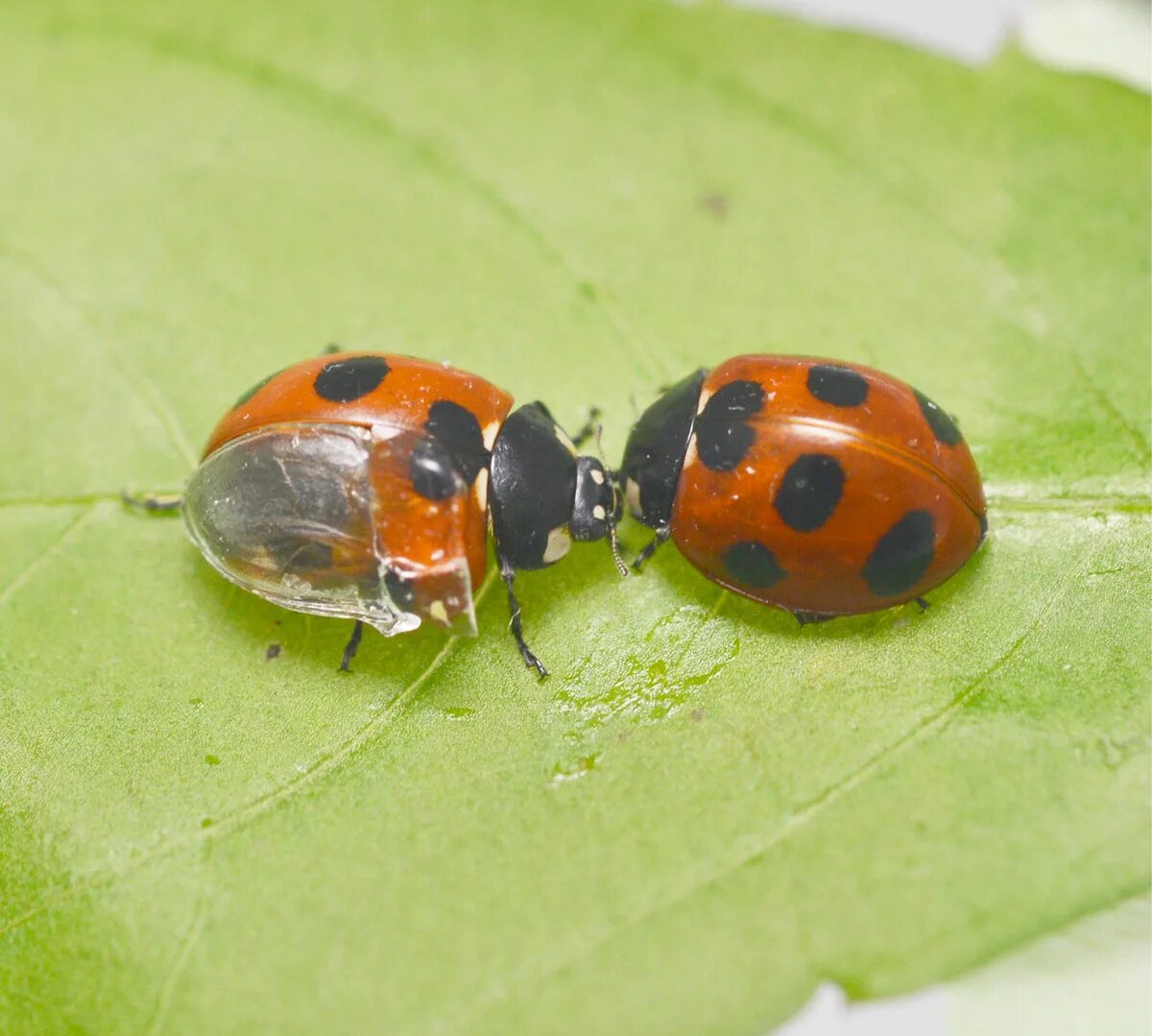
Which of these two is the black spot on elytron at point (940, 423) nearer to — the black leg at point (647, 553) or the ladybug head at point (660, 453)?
the ladybug head at point (660, 453)

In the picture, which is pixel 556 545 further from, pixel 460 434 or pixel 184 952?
pixel 184 952

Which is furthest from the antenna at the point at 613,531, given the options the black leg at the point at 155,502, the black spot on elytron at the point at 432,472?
the black leg at the point at 155,502

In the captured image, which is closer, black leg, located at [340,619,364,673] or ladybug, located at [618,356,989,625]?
ladybug, located at [618,356,989,625]

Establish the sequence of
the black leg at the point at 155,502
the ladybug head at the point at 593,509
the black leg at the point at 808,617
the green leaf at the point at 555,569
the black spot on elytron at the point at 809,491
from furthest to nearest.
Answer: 1. the black leg at the point at 155,502
2. the ladybug head at the point at 593,509
3. the black leg at the point at 808,617
4. the black spot on elytron at the point at 809,491
5. the green leaf at the point at 555,569

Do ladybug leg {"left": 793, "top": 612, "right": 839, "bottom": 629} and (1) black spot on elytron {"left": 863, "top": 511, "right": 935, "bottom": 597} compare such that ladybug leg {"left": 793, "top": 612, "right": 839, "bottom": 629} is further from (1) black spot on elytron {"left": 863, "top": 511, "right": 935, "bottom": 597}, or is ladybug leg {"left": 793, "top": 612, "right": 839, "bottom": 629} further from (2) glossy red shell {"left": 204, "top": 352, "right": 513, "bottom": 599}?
(2) glossy red shell {"left": 204, "top": 352, "right": 513, "bottom": 599}

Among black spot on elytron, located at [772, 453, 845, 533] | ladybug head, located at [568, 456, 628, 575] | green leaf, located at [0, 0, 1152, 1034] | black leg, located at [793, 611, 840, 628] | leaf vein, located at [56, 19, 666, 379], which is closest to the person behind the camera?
green leaf, located at [0, 0, 1152, 1034]

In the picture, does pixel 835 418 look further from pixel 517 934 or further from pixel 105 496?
pixel 105 496

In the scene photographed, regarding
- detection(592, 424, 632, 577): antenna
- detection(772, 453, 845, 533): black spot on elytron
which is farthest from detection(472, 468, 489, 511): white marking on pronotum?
detection(772, 453, 845, 533): black spot on elytron
